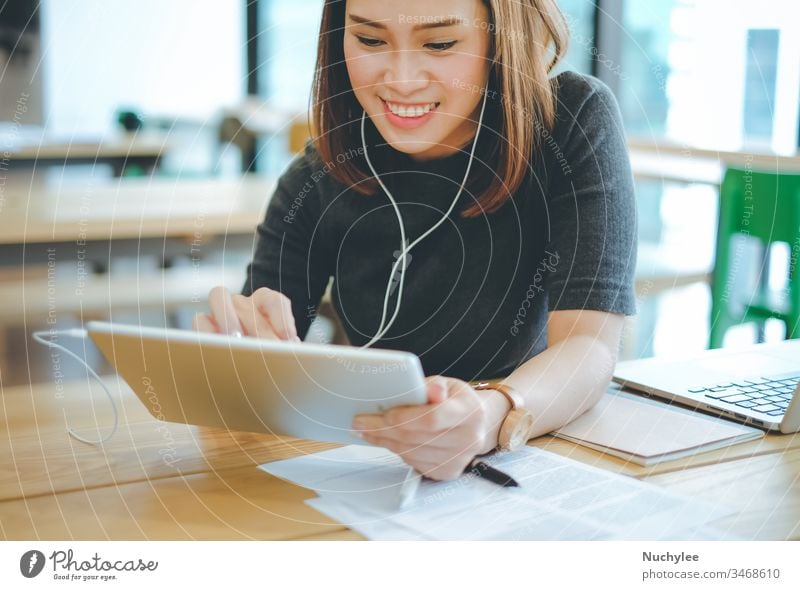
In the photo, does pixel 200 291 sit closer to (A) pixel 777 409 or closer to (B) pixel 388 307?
(B) pixel 388 307

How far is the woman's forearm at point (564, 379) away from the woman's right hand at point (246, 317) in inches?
7.6

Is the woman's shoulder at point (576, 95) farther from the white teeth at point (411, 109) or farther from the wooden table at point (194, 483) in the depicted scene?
the wooden table at point (194, 483)

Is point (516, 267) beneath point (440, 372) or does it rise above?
above

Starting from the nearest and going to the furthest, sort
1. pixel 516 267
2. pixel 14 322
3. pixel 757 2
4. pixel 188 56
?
pixel 516 267 < pixel 757 2 < pixel 14 322 < pixel 188 56

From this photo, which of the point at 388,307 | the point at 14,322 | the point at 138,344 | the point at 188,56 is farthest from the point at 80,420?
the point at 188,56

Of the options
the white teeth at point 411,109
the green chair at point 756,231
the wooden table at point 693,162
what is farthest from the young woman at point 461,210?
the wooden table at point 693,162

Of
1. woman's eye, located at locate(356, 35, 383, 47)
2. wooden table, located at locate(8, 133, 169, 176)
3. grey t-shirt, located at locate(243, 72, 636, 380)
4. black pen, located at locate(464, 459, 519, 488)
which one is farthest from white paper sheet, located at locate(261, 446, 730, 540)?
wooden table, located at locate(8, 133, 169, 176)

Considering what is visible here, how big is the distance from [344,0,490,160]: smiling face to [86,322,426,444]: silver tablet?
0.35 meters

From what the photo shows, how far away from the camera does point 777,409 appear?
0.78 m

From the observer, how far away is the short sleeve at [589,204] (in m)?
0.84

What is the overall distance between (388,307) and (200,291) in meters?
1.28

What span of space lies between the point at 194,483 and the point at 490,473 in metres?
0.20

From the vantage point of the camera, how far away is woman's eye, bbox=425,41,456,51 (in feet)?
2.76

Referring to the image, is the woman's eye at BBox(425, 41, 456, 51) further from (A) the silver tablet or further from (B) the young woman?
(A) the silver tablet
